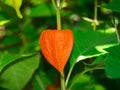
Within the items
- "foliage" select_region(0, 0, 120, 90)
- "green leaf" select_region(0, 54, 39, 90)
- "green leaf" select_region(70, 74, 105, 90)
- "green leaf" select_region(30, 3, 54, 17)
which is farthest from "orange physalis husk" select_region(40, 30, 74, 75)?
"green leaf" select_region(30, 3, 54, 17)

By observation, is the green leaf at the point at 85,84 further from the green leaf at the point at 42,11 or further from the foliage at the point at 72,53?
the green leaf at the point at 42,11

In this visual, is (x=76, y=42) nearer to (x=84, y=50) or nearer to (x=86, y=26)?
(x=84, y=50)

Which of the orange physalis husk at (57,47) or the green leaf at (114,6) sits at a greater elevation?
the green leaf at (114,6)

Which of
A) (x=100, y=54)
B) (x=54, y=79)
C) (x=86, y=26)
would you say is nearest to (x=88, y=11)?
(x=86, y=26)

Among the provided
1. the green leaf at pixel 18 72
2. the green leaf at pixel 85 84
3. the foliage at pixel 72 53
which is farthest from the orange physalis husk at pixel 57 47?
the green leaf at pixel 85 84

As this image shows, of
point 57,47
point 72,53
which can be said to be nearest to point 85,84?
point 72,53
